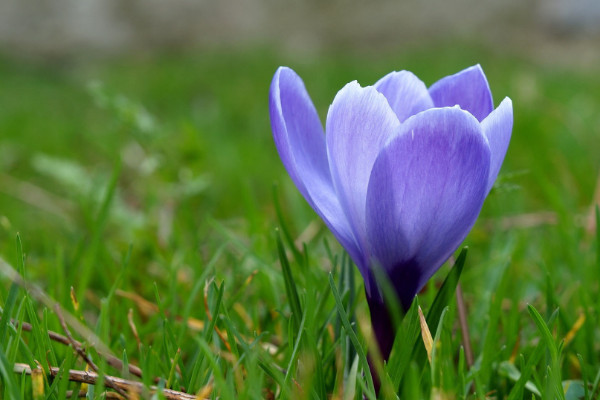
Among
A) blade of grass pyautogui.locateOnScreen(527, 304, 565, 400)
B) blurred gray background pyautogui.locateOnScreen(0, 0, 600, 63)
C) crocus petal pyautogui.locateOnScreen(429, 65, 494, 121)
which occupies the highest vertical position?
crocus petal pyautogui.locateOnScreen(429, 65, 494, 121)

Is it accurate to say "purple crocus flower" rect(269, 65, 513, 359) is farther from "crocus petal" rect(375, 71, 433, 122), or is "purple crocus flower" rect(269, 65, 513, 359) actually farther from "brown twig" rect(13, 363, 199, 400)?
"brown twig" rect(13, 363, 199, 400)

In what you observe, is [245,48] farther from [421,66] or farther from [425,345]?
[425,345]

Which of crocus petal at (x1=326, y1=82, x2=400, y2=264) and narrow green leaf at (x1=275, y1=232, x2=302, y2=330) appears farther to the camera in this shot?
narrow green leaf at (x1=275, y1=232, x2=302, y2=330)

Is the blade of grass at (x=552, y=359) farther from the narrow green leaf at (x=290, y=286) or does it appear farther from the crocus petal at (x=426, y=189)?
the narrow green leaf at (x=290, y=286)

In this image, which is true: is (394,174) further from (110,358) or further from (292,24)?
(292,24)

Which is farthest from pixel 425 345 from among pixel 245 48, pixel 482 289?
pixel 245 48

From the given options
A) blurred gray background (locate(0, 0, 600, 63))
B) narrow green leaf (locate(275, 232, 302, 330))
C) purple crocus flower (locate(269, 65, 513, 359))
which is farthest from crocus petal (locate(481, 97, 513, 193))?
blurred gray background (locate(0, 0, 600, 63))
